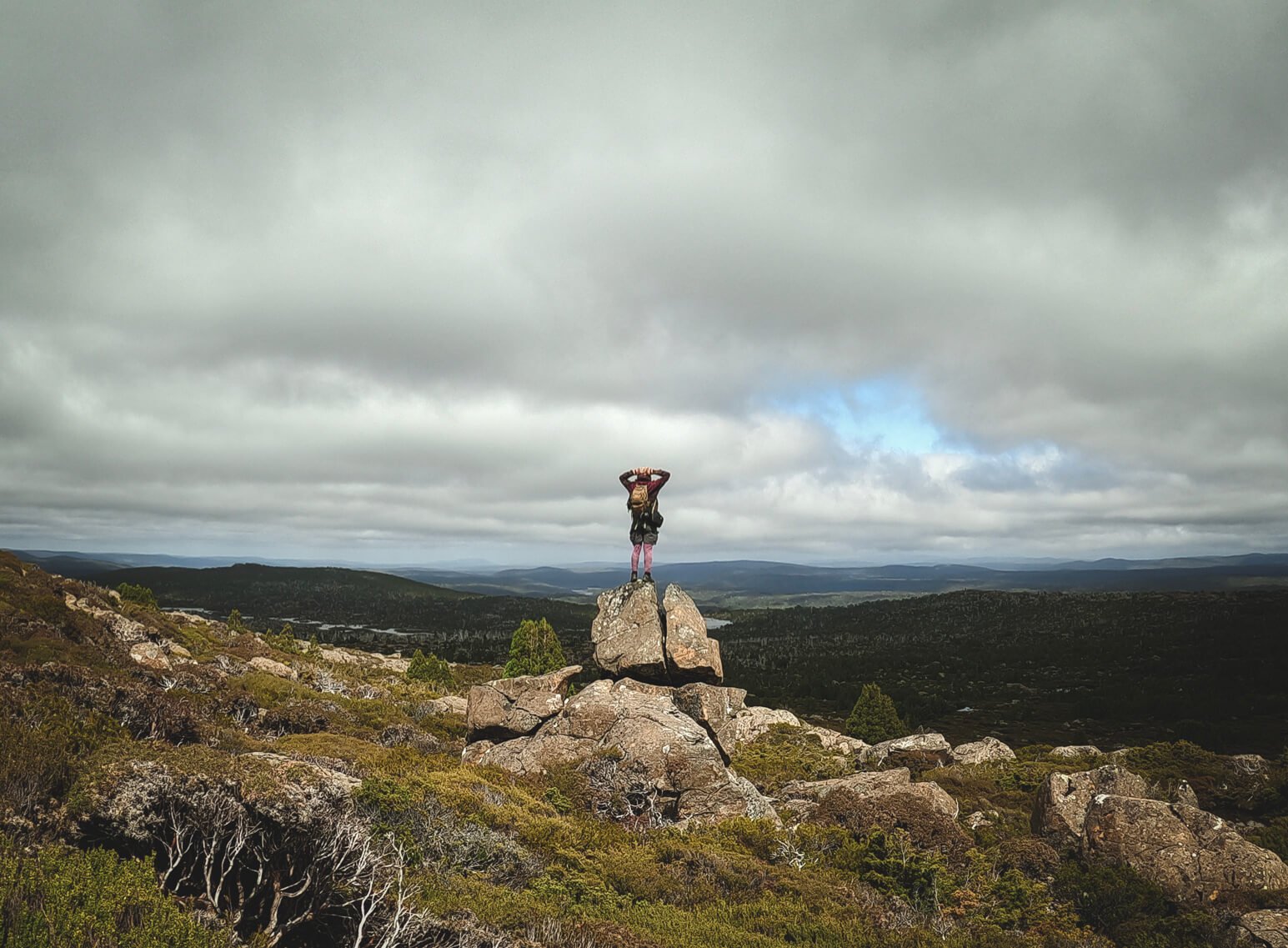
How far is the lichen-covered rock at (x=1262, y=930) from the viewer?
11688 millimetres

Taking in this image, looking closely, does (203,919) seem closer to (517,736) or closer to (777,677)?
(517,736)

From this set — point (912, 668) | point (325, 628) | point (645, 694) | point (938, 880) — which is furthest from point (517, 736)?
point (325, 628)

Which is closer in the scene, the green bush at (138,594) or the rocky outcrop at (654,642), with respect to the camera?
the rocky outcrop at (654,642)

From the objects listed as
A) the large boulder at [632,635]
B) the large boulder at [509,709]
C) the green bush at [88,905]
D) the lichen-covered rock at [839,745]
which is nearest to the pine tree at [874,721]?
the lichen-covered rock at [839,745]

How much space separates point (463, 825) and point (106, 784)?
27.3ft

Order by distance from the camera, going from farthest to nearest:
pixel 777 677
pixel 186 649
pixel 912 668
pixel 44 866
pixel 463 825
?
pixel 912 668
pixel 777 677
pixel 186 649
pixel 463 825
pixel 44 866

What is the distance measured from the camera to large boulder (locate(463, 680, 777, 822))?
62.1 ft

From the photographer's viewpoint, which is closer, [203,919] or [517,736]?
[203,919]

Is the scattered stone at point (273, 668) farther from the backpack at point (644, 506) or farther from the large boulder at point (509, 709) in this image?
the backpack at point (644, 506)

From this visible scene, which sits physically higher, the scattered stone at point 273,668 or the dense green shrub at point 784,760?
the scattered stone at point 273,668

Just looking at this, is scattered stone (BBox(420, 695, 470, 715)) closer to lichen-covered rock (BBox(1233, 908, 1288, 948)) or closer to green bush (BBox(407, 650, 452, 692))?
green bush (BBox(407, 650, 452, 692))

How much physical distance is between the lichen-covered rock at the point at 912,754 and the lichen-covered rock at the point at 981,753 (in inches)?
26.0

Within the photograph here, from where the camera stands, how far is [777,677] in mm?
128625

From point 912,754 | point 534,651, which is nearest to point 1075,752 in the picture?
point 912,754
